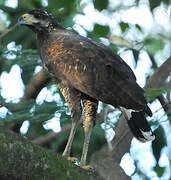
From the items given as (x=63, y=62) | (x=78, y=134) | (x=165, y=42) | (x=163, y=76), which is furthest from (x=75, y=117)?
(x=165, y=42)

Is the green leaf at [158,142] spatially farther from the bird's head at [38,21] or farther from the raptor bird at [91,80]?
the bird's head at [38,21]

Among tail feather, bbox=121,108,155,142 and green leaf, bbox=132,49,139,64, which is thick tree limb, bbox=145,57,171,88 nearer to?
tail feather, bbox=121,108,155,142

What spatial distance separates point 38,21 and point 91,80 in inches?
42.5

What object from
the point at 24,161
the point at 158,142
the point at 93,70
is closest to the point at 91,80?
the point at 93,70

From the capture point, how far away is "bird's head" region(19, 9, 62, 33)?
19.9 feet

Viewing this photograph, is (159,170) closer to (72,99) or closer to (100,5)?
(72,99)

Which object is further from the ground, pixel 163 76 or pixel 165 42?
pixel 163 76

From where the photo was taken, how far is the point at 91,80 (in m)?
5.45

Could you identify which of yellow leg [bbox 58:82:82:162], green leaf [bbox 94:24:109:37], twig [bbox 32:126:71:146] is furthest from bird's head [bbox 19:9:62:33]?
twig [bbox 32:126:71:146]

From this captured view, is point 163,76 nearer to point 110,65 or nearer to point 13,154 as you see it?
point 110,65

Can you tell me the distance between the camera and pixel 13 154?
380 centimetres

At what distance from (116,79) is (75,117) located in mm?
635

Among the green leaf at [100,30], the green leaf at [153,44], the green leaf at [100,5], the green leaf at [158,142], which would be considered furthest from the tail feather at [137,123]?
the green leaf at [153,44]

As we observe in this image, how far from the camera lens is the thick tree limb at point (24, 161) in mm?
3787
